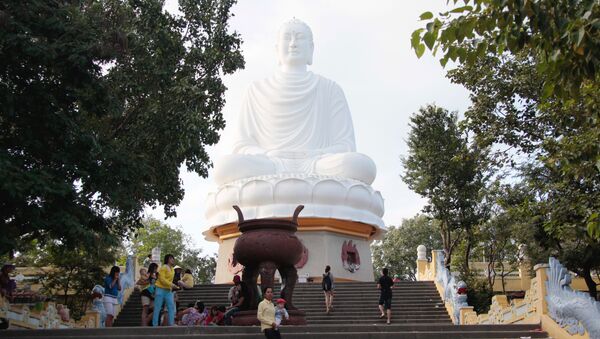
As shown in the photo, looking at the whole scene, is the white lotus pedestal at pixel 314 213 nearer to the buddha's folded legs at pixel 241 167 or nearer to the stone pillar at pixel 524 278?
the buddha's folded legs at pixel 241 167

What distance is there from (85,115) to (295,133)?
11.2 meters

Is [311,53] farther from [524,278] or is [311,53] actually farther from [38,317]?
[38,317]

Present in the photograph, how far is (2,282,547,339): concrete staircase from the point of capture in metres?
10.6

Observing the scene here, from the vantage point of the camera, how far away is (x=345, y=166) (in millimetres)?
22828

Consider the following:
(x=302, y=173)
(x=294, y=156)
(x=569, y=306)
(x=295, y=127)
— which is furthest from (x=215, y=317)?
(x=295, y=127)

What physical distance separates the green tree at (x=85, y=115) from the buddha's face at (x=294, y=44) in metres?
11.1

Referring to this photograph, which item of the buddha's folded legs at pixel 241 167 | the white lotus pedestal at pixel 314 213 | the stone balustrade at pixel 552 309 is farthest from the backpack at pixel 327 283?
the buddha's folded legs at pixel 241 167

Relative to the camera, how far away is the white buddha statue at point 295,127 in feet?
74.9

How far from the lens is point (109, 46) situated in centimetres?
1152

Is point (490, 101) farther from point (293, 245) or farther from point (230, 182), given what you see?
point (230, 182)

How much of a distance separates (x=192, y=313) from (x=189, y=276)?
125 inches

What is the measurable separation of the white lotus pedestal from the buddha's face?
5083mm

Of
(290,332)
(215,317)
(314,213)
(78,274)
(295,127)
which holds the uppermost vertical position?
(295,127)

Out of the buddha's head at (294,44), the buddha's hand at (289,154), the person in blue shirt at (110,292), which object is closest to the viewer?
the person in blue shirt at (110,292)
